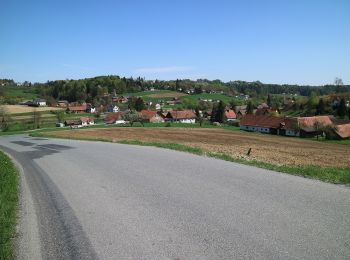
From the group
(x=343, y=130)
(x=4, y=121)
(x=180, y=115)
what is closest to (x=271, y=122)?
(x=343, y=130)

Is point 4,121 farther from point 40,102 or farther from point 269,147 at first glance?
point 269,147

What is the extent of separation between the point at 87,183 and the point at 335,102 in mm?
102755

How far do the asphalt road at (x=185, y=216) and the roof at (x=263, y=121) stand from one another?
5842 cm

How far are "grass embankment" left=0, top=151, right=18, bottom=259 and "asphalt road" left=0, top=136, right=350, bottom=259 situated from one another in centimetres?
26

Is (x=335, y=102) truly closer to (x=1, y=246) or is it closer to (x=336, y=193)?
(x=336, y=193)

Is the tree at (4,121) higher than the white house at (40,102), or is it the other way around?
the white house at (40,102)

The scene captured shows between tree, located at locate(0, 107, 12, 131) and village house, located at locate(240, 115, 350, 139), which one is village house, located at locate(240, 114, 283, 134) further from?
tree, located at locate(0, 107, 12, 131)

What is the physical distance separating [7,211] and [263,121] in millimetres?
70299

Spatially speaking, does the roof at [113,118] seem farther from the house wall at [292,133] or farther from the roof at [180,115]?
the house wall at [292,133]

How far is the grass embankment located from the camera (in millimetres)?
7842

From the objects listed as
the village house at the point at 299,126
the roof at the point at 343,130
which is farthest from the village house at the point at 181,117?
the roof at the point at 343,130

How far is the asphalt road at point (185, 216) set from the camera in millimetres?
7633

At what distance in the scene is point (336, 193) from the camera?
11375 millimetres

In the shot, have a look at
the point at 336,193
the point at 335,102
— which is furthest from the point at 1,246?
the point at 335,102
